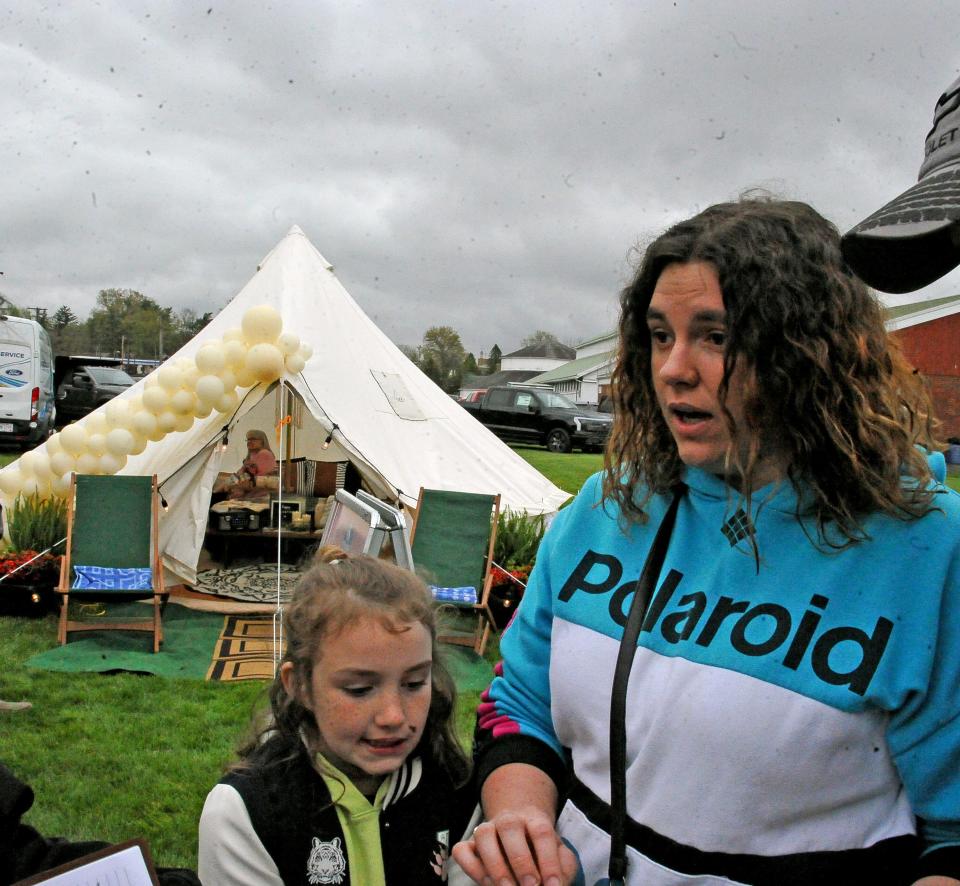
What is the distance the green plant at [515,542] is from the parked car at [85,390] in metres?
14.9

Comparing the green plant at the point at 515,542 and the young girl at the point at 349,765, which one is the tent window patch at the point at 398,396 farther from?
the young girl at the point at 349,765

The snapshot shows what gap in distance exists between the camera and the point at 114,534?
6410mm

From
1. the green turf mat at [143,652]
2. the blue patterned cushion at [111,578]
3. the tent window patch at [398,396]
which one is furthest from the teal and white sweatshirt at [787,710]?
the tent window patch at [398,396]

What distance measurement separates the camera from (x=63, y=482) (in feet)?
23.7

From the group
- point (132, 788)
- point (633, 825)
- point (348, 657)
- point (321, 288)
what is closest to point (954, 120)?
point (633, 825)

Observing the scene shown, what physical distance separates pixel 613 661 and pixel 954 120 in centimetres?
83

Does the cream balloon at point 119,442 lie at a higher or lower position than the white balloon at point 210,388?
lower

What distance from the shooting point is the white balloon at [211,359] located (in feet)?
22.6

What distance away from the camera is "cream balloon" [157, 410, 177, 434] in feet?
23.1

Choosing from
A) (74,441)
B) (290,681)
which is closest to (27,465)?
(74,441)

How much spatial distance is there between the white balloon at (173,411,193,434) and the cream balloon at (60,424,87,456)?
0.73m

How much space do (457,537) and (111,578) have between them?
2471mm

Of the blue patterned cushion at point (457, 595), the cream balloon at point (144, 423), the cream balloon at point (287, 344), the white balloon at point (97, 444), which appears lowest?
the blue patterned cushion at point (457, 595)

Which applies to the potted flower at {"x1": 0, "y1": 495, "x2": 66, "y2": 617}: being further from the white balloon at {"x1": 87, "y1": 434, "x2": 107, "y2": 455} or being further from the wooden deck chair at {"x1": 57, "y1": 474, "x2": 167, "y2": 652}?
the white balloon at {"x1": 87, "y1": 434, "x2": 107, "y2": 455}
